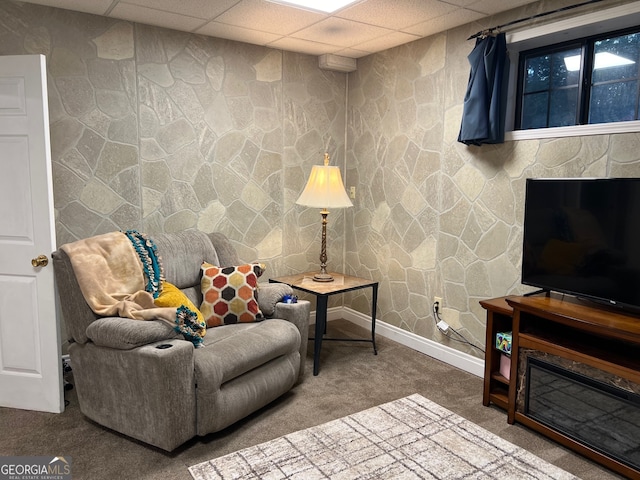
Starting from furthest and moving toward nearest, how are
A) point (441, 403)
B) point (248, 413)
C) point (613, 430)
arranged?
point (441, 403) < point (248, 413) < point (613, 430)

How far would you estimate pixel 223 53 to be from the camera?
371 cm

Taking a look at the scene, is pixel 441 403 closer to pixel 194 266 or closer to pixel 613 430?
pixel 613 430

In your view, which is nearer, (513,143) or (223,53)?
(513,143)

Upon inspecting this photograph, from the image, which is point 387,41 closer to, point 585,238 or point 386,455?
point 585,238

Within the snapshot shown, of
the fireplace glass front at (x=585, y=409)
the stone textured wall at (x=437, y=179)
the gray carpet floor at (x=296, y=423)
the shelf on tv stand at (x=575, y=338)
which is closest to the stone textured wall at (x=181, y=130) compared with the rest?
the stone textured wall at (x=437, y=179)

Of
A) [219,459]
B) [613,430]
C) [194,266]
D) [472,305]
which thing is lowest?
[219,459]

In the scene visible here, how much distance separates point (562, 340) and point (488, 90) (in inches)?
63.4

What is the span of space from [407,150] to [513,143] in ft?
3.13

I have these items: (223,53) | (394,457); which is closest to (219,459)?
(394,457)

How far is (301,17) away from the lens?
3148 millimetres

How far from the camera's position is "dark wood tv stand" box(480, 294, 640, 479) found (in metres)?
2.18

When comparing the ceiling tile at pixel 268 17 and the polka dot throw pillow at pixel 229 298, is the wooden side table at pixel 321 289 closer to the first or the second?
the polka dot throw pillow at pixel 229 298

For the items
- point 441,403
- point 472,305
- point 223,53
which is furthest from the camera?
point 223,53
